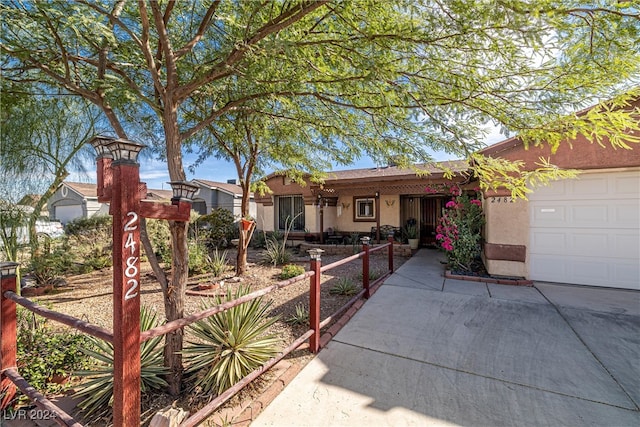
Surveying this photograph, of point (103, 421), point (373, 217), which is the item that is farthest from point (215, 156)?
point (373, 217)

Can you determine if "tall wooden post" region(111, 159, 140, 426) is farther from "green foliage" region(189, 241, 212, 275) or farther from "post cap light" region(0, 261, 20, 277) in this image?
"green foliage" region(189, 241, 212, 275)

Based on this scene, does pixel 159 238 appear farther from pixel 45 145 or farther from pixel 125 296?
pixel 125 296

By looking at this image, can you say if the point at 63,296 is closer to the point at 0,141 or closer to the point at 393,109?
the point at 0,141

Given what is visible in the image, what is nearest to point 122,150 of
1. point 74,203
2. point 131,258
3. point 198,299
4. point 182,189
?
point 182,189

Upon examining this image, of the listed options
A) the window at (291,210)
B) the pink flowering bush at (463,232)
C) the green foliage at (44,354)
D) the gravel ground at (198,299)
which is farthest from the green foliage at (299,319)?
the window at (291,210)

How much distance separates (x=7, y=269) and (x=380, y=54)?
13.0 ft

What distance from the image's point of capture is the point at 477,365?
121 inches

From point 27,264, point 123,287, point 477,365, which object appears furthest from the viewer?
point 27,264

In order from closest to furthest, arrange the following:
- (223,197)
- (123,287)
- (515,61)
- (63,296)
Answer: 1. (123,287)
2. (515,61)
3. (63,296)
4. (223,197)

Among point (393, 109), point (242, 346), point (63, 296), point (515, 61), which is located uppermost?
point (515, 61)

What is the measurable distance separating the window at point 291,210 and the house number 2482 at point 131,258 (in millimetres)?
12187

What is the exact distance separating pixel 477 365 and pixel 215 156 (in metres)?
7.05

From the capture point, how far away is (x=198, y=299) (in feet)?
18.4

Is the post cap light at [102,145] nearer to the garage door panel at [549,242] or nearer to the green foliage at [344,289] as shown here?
the green foliage at [344,289]
